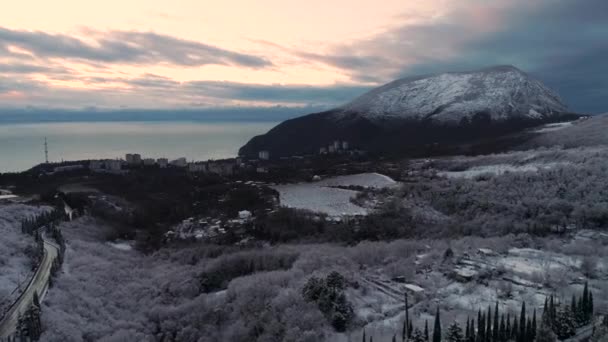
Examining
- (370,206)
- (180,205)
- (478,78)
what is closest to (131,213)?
(180,205)

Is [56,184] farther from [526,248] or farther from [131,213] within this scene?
[526,248]

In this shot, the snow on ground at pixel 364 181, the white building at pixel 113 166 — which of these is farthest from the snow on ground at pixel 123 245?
the white building at pixel 113 166

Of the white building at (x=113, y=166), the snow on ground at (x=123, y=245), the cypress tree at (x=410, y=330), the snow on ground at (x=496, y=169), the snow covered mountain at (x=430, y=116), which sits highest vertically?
the snow covered mountain at (x=430, y=116)

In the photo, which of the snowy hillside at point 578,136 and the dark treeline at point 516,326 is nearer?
the dark treeline at point 516,326

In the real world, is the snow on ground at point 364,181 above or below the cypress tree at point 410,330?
above

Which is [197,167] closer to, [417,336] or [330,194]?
[330,194]

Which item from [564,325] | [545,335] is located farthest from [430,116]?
[545,335]

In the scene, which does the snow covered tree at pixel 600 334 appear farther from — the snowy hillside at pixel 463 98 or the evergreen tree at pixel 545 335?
the snowy hillside at pixel 463 98
